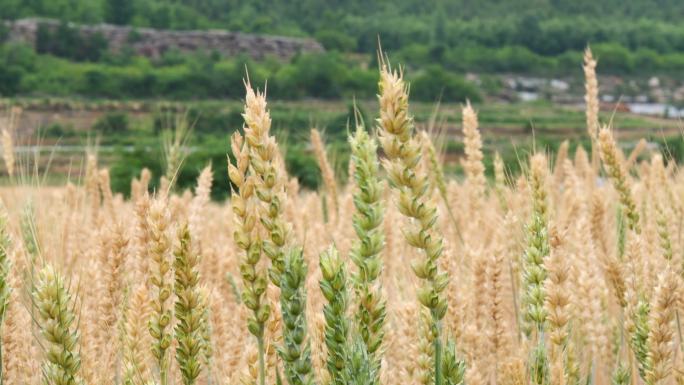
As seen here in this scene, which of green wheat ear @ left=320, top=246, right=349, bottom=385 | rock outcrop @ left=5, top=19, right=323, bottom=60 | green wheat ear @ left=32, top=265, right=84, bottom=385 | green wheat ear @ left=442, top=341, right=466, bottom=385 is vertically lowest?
rock outcrop @ left=5, top=19, right=323, bottom=60

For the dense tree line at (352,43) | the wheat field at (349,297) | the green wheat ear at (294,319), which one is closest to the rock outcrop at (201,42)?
the dense tree line at (352,43)

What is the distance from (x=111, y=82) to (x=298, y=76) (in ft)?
44.5

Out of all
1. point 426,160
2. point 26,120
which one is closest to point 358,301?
point 426,160

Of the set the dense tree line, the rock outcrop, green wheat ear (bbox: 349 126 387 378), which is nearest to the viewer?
green wheat ear (bbox: 349 126 387 378)

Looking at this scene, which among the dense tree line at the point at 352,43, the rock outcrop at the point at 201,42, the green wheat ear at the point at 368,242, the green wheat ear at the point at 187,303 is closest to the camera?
the green wheat ear at the point at 368,242

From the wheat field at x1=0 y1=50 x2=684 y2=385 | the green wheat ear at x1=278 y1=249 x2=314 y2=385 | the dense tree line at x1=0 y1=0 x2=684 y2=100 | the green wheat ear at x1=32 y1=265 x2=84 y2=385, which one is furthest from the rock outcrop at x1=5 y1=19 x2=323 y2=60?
the green wheat ear at x1=278 y1=249 x2=314 y2=385

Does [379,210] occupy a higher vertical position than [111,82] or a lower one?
higher

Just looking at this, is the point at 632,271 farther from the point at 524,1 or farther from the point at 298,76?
the point at 524,1

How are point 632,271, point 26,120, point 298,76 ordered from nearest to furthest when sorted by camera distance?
point 632,271 → point 26,120 → point 298,76

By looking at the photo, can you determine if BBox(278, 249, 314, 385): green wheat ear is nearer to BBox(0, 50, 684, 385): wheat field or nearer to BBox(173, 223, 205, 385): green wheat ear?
BBox(0, 50, 684, 385): wheat field

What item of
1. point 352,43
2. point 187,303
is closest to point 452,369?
point 187,303

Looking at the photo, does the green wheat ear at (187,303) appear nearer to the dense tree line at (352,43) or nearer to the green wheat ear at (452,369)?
the green wheat ear at (452,369)

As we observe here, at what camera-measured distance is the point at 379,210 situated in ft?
3.19

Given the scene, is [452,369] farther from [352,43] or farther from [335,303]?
[352,43]
